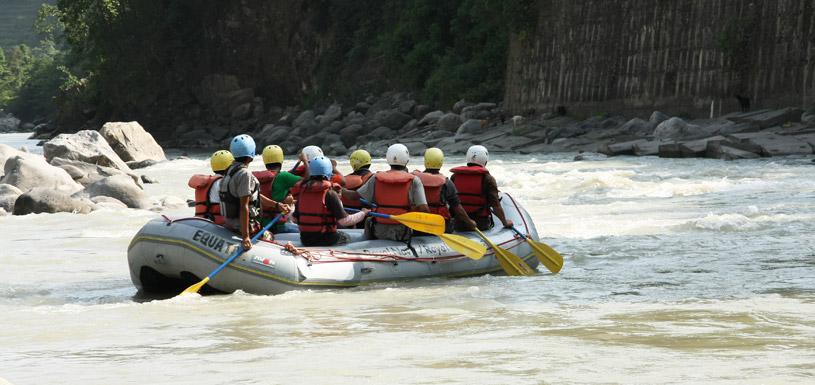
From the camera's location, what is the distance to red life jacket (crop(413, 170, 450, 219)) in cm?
1189

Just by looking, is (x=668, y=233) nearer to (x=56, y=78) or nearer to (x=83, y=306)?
(x=83, y=306)

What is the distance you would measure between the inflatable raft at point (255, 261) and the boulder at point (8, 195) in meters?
9.05

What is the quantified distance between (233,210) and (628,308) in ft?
10.8

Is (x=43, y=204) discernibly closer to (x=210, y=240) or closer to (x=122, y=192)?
(x=122, y=192)

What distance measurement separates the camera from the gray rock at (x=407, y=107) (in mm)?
47250

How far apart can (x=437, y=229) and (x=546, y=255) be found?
1323mm

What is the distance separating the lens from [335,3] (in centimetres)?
5953

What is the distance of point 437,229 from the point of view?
1151 cm

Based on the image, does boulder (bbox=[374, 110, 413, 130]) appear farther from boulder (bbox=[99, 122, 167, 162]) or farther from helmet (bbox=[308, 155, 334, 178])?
helmet (bbox=[308, 155, 334, 178])

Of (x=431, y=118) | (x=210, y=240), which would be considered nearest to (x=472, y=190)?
(x=210, y=240)

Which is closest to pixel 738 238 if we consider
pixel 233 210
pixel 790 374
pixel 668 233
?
pixel 668 233

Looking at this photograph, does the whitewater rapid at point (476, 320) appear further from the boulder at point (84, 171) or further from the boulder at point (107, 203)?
the boulder at point (84, 171)

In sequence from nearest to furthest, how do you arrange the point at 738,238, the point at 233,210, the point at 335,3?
the point at 233,210 → the point at 738,238 → the point at 335,3

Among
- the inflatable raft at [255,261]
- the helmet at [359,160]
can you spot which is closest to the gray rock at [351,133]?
the helmet at [359,160]
